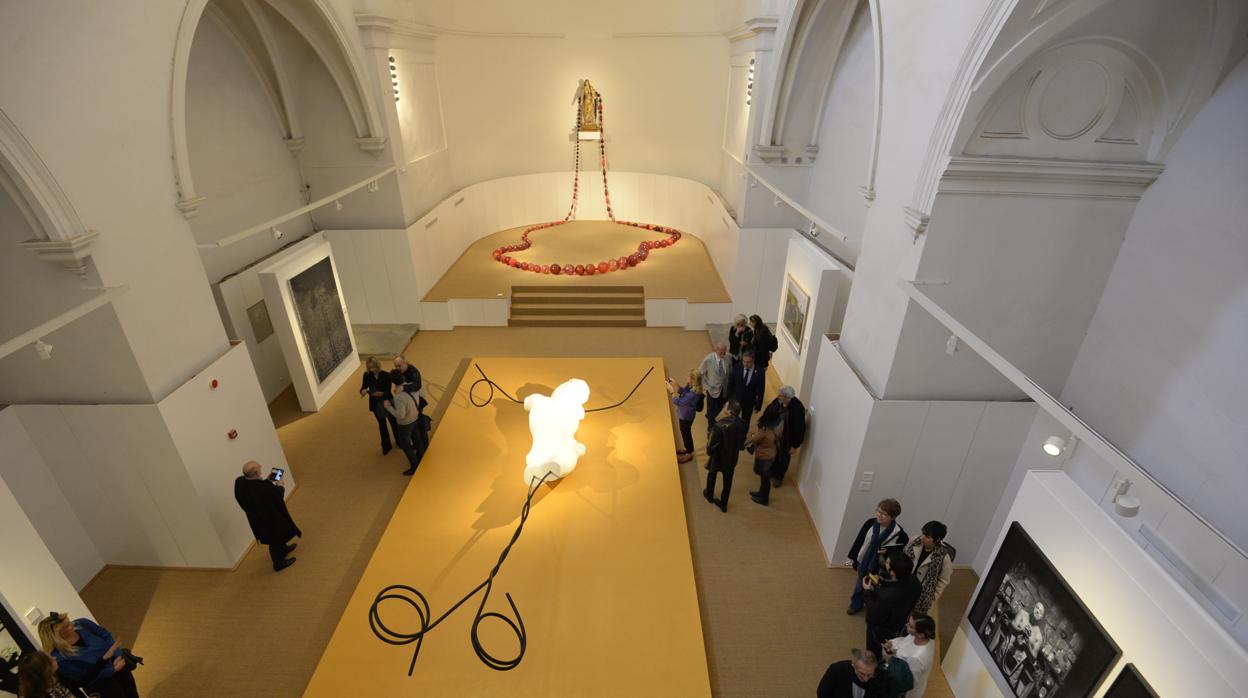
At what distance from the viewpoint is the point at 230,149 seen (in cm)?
825

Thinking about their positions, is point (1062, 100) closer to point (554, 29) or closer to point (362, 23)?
point (362, 23)

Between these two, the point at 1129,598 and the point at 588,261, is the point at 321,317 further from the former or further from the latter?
the point at 1129,598

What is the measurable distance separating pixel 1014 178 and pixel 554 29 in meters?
12.4

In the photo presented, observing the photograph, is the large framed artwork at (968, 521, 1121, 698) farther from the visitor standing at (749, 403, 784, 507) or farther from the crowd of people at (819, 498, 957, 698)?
the visitor standing at (749, 403, 784, 507)

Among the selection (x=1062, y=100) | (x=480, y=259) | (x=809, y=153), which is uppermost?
(x=1062, y=100)

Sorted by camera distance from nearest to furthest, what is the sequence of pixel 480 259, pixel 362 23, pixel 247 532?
pixel 247 532
pixel 362 23
pixel 480 259

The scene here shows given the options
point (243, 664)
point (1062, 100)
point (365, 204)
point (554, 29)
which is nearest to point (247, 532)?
point (243, 664)

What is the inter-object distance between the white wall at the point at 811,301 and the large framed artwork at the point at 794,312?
4 cm

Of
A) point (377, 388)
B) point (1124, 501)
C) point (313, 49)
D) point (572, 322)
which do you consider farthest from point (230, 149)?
point (1124, 501)

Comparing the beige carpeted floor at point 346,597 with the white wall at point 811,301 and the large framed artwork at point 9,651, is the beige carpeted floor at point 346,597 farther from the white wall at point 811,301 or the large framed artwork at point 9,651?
the white wall at point 811,301

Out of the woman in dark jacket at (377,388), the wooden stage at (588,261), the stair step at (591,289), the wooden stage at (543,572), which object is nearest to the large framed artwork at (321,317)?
the woman in dark jacket at (377,388)

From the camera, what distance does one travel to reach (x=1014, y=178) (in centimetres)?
437

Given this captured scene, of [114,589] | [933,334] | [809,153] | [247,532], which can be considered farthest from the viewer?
[809,153]

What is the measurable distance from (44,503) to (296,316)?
3.48 meters
